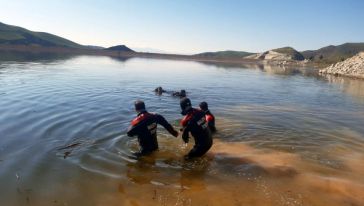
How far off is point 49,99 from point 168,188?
15746mm

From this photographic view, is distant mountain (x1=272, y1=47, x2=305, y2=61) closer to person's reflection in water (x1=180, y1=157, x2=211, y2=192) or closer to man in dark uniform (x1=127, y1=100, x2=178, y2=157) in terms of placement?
person's reflection in water (x1=180, y1=157, x2=211, y2=192)

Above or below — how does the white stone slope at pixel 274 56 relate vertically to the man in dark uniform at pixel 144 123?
above

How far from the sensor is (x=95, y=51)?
12562 centimetres

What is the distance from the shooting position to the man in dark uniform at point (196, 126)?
1051cm

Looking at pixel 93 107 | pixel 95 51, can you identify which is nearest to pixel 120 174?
pixel 93 107

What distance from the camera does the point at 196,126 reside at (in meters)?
10.6

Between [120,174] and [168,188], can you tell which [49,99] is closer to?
[120,174]

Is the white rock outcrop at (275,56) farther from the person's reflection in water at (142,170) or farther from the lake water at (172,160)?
the person's reflection in water at (142,170)

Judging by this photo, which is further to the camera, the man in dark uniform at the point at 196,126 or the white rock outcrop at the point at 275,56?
the white rock outcrop at the point at 275,56

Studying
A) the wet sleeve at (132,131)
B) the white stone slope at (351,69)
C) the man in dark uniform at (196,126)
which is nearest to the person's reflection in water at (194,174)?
the man in dark uniform at (196,126)

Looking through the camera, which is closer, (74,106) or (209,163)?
(209,163)

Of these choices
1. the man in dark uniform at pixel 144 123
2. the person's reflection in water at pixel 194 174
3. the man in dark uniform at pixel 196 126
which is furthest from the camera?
the man in dark uniform at pixel 144 123

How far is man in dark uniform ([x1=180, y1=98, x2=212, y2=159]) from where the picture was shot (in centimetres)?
1051

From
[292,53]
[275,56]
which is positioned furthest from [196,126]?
[292,53]
